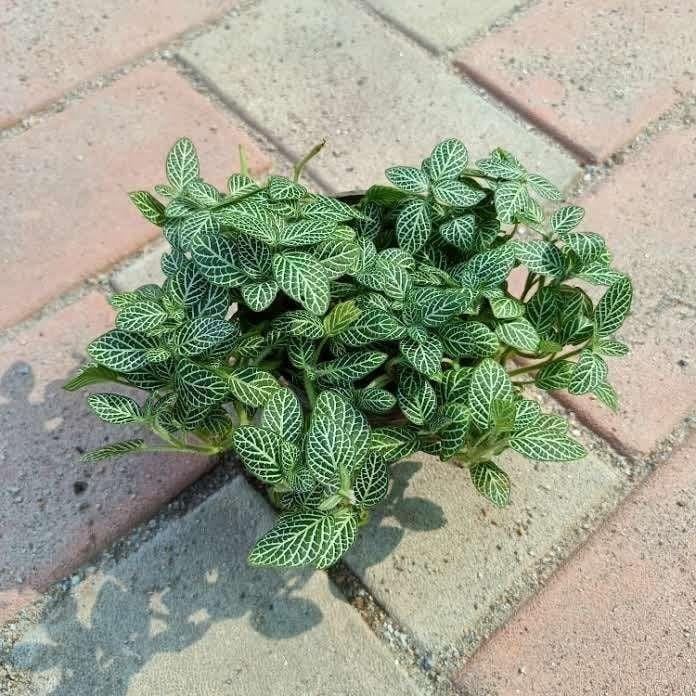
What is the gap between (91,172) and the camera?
1.47 m

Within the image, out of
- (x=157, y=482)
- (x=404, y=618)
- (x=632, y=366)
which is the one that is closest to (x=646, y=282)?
(x=632, y=366)

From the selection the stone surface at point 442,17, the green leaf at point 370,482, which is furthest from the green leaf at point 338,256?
the stone surface at point 442,17

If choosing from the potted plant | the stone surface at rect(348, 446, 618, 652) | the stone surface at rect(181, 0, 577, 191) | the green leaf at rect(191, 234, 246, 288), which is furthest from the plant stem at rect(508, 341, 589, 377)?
the stone surface at rect(181, 0, 577, 191)

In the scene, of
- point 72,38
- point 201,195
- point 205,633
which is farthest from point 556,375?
point 72,38

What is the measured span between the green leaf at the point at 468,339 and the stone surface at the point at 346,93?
630mm

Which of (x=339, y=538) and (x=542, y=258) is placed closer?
(x=339, y=538)

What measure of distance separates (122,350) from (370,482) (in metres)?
0.31

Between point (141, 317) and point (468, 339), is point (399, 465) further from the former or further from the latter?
point (141, 317)

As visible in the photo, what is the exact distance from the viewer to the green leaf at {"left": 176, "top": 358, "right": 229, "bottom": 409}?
85 cm

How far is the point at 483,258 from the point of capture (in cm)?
92

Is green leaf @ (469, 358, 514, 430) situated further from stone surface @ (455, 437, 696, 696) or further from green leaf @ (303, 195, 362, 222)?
stone surface @ (455, 437, 696, 696)

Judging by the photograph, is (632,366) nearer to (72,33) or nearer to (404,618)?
(404,618)

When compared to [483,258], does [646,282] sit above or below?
below

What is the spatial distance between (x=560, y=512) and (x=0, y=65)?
53.2 inches
